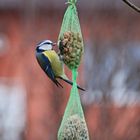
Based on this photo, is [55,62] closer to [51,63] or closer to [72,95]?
[51,63]

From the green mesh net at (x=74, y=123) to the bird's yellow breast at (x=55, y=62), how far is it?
0.05m

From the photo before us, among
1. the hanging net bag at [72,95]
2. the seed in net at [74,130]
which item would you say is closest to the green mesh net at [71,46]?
the hanging net bag at [72,95]

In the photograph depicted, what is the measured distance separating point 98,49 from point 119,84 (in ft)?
1.10

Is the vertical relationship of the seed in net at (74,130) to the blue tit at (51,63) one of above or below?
below

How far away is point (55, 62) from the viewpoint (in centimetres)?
241

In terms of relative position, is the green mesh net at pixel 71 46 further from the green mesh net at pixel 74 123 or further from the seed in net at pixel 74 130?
the seed in net at pixel 74 130

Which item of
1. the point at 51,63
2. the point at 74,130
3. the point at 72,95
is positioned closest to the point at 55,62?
the point at 51,63

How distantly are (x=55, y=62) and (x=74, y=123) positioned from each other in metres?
0.22

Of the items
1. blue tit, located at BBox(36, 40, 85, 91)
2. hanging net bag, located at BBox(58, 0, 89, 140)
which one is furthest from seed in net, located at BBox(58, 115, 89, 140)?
blue tit, located at BBox(36, 40, 85, 91)

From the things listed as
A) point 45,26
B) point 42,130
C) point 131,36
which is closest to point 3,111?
point 42,130

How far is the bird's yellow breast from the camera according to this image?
240 centimetres

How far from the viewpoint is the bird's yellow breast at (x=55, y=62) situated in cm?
240

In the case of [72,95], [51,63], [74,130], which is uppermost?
[51,63]

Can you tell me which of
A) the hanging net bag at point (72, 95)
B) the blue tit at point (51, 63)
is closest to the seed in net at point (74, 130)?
the hanging net bag at point (72, 95)
